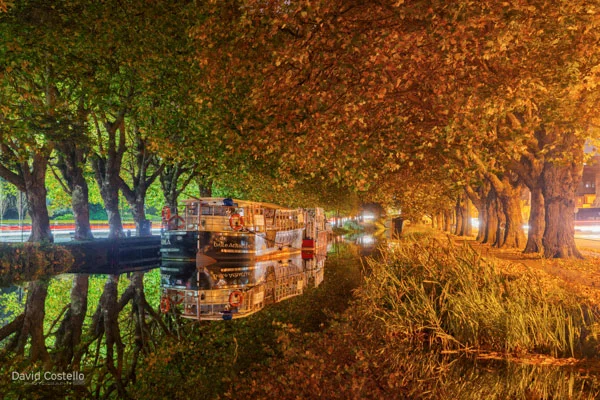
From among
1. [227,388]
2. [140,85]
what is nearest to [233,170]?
[140,85]

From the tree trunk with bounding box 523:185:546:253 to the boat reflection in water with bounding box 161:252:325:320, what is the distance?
11.5m

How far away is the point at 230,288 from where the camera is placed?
56.0 feet

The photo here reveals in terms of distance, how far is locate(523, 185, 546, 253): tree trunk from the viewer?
24.5 meters

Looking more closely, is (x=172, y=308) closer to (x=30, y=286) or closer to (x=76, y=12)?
(x=30, y=286)

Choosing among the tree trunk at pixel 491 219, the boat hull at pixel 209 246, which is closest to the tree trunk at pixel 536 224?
the tree trunk at pixel 491 219

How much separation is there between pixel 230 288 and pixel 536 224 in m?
18.2

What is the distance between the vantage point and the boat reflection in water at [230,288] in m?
13.2

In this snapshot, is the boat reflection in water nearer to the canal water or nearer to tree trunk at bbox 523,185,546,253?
the canal water

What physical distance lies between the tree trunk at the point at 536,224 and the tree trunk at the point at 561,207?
7.10 ft

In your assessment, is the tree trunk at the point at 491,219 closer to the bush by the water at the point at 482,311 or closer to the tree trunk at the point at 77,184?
the bush by the water at the point at 482,311

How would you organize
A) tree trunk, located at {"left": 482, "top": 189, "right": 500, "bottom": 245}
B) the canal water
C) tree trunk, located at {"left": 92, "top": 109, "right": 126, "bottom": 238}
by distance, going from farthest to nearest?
tree trunk, located at {"left": 482, "top": 189, "right": 500, "bottom": 245}
tree trunk, located at {"left": 92, "top": 109, "right": 126, "bottom": 238}
the canal water
